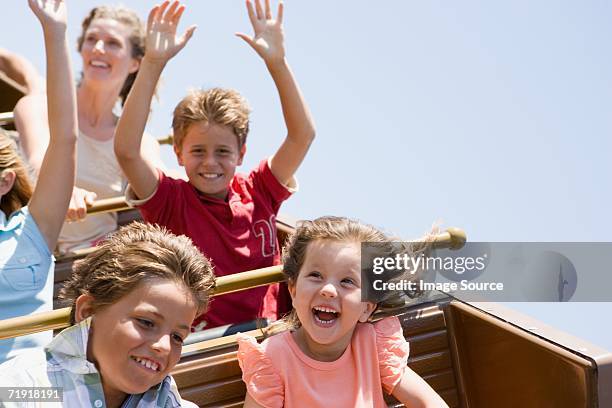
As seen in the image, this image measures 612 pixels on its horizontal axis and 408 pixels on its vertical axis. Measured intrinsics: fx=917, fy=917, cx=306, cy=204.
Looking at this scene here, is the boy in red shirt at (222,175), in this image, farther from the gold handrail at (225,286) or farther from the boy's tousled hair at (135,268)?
the boy's tousled hair at (135,268)

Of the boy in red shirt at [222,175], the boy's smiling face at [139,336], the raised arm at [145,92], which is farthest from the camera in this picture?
the boy in red shirt at [222,175]

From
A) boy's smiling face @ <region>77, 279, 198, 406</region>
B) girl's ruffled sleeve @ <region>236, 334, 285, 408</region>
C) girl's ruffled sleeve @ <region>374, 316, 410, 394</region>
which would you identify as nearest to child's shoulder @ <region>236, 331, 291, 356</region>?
girl's ruffled sleeve @ <region>236, 334, 285, 408</region>

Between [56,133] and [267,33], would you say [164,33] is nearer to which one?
[267,33]

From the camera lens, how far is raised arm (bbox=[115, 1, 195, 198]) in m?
2.24

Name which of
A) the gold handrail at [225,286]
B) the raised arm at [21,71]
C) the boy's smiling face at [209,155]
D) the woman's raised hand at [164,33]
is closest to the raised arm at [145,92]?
the woman's raised hand at [164,33]

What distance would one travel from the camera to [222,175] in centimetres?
242

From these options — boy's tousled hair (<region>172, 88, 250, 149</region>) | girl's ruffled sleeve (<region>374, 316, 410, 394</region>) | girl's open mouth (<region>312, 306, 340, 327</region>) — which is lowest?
girl's ruffled sleeve (<region>374, 316, 410, 394</region>)

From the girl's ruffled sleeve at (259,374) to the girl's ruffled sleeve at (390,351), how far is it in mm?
241

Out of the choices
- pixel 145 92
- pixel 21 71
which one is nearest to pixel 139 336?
pixel 145 92

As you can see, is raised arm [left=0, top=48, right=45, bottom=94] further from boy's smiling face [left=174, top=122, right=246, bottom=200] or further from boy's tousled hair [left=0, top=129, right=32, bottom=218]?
boy's tousled hair [left=0, top=129, right=32, bottom=218]

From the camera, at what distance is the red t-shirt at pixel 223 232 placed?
7.88 ft

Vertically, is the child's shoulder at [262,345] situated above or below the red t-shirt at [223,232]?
below

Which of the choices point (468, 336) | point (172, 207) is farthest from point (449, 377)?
point (172, 207)

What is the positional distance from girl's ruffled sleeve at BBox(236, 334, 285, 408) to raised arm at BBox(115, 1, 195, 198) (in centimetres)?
60
